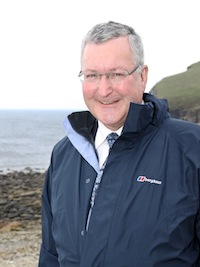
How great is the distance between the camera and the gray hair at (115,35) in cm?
337

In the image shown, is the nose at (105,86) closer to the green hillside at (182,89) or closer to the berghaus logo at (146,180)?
the berghaus logo at (146,180)

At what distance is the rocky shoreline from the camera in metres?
10.7

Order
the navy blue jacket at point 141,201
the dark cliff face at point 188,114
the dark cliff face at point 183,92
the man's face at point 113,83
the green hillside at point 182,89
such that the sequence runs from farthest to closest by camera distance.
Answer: the green hillside at point 182,89, the dark cliff face at point 183,92, the dark cliff face at point 188,114, the man's face at point 113,83, the navy blue jacket at point 141,201

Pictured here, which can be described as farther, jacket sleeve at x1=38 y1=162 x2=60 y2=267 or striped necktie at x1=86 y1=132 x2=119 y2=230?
jacket sleeve at x1=38 y1=162 x2=60 y2=267

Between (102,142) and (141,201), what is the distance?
694 mm

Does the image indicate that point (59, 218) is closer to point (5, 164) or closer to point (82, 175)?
point (82, 175)

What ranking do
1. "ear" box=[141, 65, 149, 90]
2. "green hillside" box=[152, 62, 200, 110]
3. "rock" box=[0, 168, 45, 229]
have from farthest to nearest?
"green hillside" box=[152, 62, 200, 110] → "rock" box=[0, 168, 45, 229] → "ear" box=[141, 65, 149, 90]

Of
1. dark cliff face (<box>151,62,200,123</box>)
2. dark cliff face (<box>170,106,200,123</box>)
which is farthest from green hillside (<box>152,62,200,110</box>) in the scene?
dark cliff face (<box>170,106,200,123</box>)

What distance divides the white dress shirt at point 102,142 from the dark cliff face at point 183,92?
82223 millimetres

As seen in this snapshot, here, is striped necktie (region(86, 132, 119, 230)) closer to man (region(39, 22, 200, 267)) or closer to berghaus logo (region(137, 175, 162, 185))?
man (region(39, 22, 200, 267))

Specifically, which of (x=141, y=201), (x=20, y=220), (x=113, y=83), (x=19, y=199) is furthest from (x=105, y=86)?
(x=19, y=199)

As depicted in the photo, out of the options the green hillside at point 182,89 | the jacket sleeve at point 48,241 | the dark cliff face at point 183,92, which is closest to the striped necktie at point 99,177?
the jacket sleeve at point 48,241

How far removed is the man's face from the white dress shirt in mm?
71

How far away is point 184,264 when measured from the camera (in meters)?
3.07
